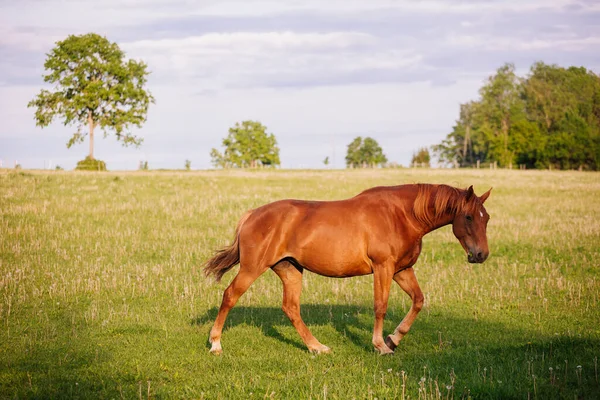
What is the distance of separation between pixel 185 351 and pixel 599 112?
397 ft

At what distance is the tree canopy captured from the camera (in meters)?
96.9

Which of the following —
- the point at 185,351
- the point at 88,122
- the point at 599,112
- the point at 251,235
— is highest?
the point at 599,112

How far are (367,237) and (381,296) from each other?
0.92 meters

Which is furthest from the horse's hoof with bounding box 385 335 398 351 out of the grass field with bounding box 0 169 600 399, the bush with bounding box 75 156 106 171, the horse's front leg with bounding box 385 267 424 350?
the bush with bounding box 75 156 106 171

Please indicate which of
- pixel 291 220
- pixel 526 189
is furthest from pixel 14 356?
pixel 526 189

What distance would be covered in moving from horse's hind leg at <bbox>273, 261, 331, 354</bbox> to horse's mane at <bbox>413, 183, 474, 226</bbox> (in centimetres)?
222

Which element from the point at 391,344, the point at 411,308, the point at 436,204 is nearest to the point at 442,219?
the point at 436,204

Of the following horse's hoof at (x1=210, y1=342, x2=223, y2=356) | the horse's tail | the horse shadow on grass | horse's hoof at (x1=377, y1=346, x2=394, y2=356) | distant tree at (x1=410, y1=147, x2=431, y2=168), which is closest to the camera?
horse's hoof at (x1=377, y1=346, x2=394, y2=356)

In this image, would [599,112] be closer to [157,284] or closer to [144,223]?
[144,223]

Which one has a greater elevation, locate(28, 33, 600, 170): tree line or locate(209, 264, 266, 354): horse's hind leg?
locate(28, 33, 600, 170): tree line

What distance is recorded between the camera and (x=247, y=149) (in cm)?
12219

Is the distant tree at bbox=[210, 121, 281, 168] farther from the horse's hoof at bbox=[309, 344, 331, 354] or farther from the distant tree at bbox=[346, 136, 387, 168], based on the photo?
the horse's hoof at bbox=[309, 344, 331, 354]

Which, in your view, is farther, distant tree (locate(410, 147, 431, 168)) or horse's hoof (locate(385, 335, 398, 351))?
distant tree (locate(410, 147, 431, 168))

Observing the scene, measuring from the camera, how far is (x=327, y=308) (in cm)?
1302
